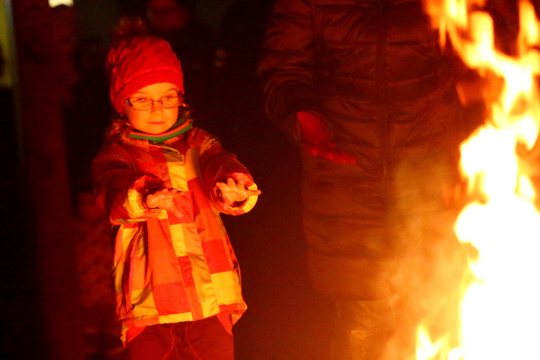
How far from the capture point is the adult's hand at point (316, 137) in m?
2.93

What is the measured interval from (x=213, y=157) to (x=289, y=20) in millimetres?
683

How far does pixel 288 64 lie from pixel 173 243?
93cm

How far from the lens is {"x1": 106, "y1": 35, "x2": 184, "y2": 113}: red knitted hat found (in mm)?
3000

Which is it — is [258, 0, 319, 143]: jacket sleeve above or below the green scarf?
above

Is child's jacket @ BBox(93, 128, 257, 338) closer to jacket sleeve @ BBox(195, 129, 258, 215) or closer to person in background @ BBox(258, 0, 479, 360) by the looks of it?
jacket sleeve @ BBox(195, 129, 258, 215)

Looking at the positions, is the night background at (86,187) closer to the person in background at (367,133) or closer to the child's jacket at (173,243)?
the child's jacket at (173,243)

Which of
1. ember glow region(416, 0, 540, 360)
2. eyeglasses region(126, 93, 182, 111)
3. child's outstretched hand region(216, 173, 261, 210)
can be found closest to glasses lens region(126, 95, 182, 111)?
eyeglasses region(126, 93, 182, 111)

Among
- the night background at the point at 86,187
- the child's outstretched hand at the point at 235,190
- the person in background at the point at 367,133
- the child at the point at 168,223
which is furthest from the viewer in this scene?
the night background at the point at 86,187

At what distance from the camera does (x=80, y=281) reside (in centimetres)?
393

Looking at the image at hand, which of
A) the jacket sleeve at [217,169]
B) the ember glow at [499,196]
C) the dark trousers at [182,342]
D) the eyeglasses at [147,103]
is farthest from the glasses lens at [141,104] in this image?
the ember glow at [499,196]

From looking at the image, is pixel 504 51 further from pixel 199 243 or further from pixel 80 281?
pixel 80 281

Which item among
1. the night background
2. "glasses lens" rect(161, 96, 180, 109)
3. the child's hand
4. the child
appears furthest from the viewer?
the night background

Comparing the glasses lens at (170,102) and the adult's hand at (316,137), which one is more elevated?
the glasses lens at (170,102)

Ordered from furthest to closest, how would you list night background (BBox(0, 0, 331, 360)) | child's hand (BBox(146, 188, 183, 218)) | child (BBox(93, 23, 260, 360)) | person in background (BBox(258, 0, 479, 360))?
night background (BBox(0, 0, 331, 360)), person in background (BBox(258, 0, 479, 360)), child (BBox(93, 23, 260, 360)), child's hand (BBox(146, 188, 183, 218))
